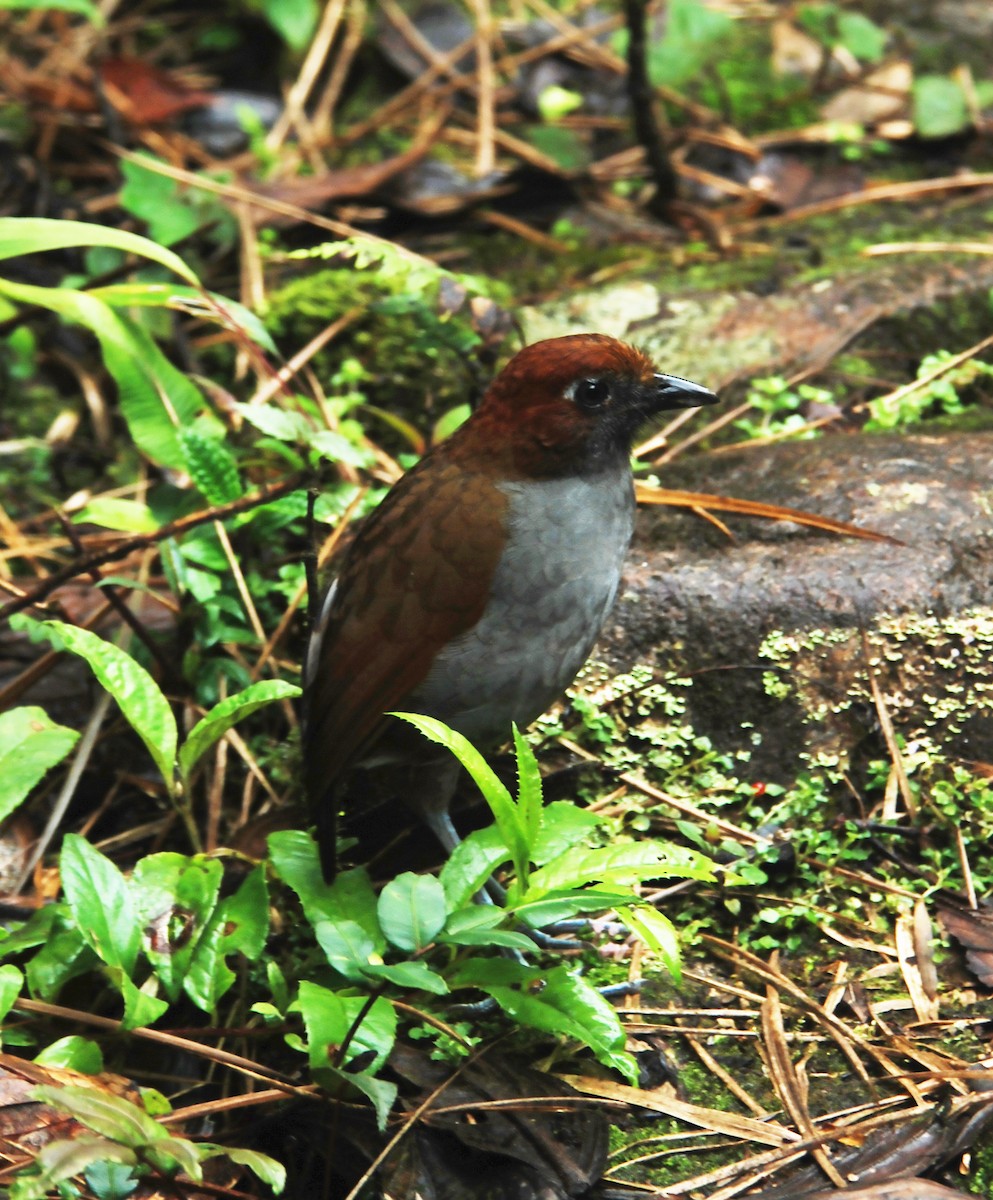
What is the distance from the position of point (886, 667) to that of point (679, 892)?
2.41ft

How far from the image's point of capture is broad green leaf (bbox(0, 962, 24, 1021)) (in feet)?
8.50

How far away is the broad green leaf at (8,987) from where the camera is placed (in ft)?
8.50

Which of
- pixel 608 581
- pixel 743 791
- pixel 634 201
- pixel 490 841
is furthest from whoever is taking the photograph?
pixel 634 201

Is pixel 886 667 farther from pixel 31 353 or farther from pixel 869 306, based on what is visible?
pixel 31 353

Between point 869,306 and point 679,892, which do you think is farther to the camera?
point 869,306

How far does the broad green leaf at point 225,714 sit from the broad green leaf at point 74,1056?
66 cm

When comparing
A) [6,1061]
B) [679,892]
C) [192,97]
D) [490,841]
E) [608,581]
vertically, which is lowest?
[679,892]

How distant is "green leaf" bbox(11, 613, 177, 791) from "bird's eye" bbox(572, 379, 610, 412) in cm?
113

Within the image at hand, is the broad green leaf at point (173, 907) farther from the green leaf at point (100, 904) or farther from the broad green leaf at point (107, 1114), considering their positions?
the broad green leaf at point (107, 1114)

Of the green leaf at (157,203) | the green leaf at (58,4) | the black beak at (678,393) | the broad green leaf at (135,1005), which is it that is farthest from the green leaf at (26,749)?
the green leaf at (58,4)

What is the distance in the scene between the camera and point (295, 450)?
155 inches

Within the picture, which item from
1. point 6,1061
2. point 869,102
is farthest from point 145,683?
point 869,102

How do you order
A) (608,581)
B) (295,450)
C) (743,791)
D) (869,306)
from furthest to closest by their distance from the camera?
(869,306) < (295,450) < (743,791) < (608,581)

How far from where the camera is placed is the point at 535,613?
289cm
